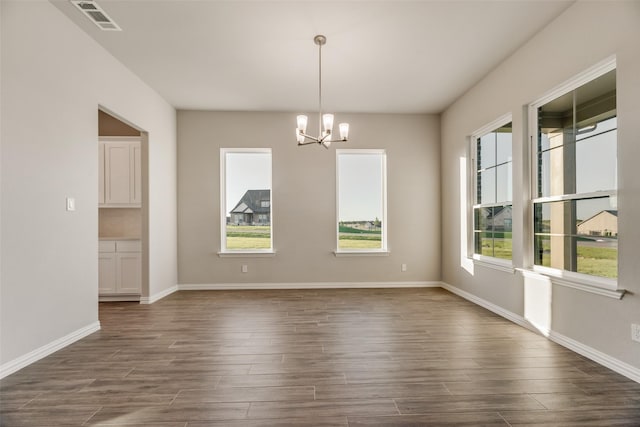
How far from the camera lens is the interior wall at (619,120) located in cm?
242

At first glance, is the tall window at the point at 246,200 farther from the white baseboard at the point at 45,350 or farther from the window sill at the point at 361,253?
the white baseboard at the point at 45,350

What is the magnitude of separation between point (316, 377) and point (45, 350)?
91.0 inches

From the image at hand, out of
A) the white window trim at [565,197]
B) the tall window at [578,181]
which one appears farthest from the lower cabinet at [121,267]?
the tall window at [578,181]

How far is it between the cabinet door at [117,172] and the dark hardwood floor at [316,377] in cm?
194

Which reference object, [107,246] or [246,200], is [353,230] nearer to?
[246,200]

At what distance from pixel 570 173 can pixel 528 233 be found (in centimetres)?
80

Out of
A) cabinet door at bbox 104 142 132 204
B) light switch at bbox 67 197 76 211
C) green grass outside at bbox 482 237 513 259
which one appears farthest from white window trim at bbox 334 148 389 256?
light switch at bbox 67 197 76 211

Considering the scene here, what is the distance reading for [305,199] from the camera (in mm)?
5824

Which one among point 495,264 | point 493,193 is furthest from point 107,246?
point 493,193

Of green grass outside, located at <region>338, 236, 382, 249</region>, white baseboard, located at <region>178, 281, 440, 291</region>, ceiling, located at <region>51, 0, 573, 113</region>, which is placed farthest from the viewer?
green grass outside, located at <region>338, 236, 382, 249</region>

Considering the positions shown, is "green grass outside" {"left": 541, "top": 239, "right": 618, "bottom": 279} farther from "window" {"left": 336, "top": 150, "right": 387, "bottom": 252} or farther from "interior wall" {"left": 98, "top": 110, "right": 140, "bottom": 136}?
"interior wall" {"left": 98, "top": 110, "right": 140, "bottom": 136}

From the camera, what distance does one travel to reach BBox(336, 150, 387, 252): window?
235 inches

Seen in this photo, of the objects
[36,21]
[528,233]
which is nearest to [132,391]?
[36,21]

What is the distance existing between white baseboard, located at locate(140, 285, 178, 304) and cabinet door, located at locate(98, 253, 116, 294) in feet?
1.70
